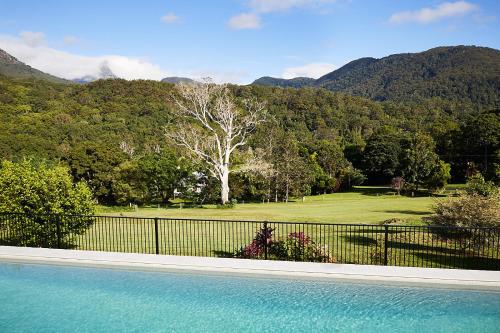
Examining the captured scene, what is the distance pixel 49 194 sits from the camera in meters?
13.9

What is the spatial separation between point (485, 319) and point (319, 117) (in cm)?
8677

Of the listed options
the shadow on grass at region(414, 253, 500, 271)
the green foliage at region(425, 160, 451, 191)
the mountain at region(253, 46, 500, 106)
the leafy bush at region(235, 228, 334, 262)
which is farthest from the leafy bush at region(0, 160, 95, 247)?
the mountain at region(253, 46, 500, 106)

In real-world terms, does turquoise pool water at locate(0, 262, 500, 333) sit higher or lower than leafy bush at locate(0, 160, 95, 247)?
lower

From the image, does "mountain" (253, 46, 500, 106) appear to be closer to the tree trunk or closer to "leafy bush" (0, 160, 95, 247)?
the tree trunk

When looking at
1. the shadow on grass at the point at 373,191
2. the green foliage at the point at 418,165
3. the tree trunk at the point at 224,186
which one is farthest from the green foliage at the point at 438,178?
the tree trunk at the point at 224,186

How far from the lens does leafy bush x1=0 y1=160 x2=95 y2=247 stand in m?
13.6

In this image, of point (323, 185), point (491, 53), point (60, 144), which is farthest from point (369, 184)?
point (491, 53)

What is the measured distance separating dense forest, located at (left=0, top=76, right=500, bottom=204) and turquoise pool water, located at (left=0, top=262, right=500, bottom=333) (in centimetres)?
2410

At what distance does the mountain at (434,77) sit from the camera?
417 feet

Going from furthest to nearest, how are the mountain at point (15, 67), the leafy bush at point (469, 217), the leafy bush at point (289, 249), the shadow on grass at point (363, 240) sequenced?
the mountain at point (15, 67), the shadow on grass at point (363, 240), the leafy bush at point (469, 217), the leafy bush at point (289, 249)

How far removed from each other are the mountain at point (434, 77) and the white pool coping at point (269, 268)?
122845 millimetres

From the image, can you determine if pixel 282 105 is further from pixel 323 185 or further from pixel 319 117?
pixel 323 185

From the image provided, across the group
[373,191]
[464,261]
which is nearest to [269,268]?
[464,261]

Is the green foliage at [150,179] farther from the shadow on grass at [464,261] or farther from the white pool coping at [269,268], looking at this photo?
the shadow on grass at [464,261]
